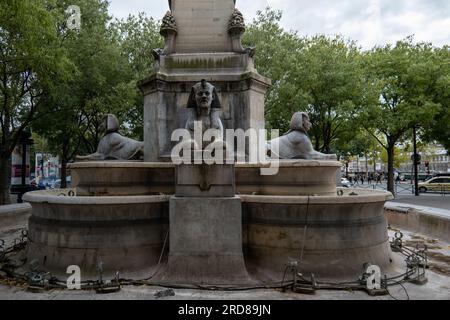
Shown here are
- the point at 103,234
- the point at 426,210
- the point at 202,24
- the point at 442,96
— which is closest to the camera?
the point at 103,234

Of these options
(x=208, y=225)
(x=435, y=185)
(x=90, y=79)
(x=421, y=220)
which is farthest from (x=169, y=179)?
(x=435, y=185)

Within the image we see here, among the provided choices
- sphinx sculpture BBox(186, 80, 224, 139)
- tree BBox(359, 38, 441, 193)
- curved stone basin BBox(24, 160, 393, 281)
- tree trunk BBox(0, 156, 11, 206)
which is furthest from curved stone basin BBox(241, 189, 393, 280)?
tree BBox(359, 38, 441, 193)

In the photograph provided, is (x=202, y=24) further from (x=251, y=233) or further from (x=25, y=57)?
(x=25, y=57)

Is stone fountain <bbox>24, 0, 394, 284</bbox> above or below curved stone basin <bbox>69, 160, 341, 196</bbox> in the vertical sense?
below

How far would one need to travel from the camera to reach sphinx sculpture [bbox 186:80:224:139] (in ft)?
24.3

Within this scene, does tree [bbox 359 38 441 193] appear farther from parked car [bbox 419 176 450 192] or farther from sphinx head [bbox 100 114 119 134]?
sphinx head [bbox 100 114 119 134]

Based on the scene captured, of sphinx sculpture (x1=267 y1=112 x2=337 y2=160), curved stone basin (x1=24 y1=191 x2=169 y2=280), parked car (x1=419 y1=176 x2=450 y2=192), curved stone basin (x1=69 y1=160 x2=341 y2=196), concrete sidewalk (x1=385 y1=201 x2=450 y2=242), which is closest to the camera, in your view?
curved stone basin (x1=24 y1=191 x2=169 y2=280)

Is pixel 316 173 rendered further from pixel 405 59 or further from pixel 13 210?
pixel 405 59

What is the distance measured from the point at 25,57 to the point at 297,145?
1105 centimetres

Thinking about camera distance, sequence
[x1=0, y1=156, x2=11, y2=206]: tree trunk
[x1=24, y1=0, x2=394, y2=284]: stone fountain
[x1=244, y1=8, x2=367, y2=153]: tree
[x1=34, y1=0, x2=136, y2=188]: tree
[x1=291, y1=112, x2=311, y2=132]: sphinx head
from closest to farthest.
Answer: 1. [x1=24, y1=0, x2=394, y2=284]: stone fountain
2. [x1=291, y1=112, x2=311, y2=132]: sphinx head
3. [x1=0, y1=156, x2=11, y2=206]: tree trunk
4. [x1=34, y1=0, x2=136, y2=188]: tree
5. [x1=244, y1=8, x2=367, y2=153]: tree

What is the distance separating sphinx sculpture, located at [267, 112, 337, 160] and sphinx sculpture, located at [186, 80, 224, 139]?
1.72 metres

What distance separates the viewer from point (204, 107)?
24.7 feet

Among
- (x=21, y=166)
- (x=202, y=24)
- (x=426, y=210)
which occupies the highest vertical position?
(x=202, y=24)
